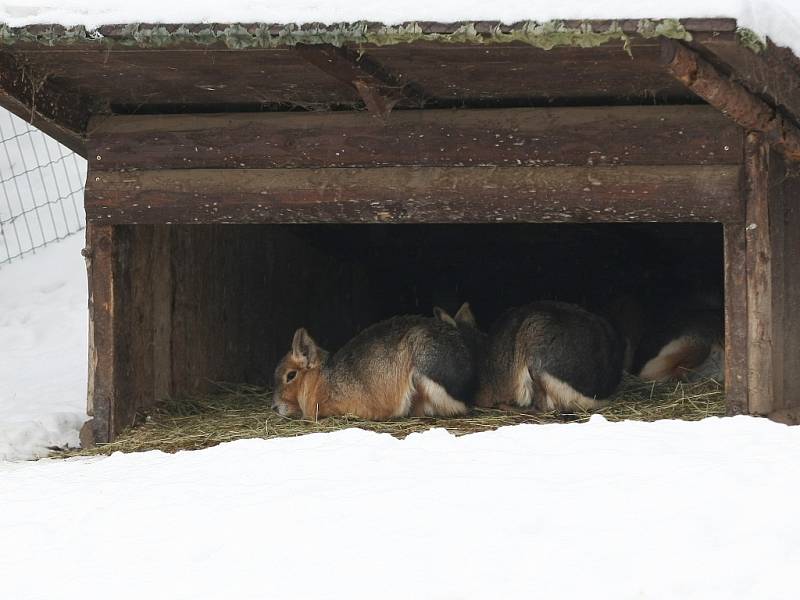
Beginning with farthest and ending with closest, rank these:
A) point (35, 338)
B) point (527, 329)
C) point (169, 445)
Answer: point (35, 338) < point (527, 329) < point (169, 445)

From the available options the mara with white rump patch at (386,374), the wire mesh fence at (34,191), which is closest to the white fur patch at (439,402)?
the mara with white rump patch at (386,374)

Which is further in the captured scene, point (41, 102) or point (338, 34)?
point (41, 102)

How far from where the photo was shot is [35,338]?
13.2 meters

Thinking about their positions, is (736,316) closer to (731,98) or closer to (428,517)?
(731,98)

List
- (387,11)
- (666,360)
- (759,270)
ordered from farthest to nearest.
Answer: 1. (666,360)
2. (759,270)
3. (387,11)

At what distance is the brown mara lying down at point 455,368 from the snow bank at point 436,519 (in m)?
1.40

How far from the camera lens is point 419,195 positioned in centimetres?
774

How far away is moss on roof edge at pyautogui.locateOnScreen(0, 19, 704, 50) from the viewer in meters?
6.21

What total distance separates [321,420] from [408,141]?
2.12 meters

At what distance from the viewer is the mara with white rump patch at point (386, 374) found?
8750 mm

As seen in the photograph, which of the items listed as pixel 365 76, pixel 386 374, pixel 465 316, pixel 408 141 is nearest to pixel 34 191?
pixel 465 316

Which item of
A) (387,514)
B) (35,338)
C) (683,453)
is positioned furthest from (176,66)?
(35,338)

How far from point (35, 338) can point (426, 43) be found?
25.2 ft

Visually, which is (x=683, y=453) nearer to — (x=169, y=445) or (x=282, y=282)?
(x=169, y=445)
